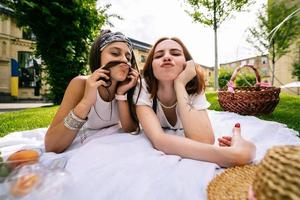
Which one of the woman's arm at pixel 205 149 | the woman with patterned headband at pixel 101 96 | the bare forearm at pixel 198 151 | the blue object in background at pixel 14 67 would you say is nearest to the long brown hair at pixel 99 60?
the woman with patterned headband at pixel 101 96

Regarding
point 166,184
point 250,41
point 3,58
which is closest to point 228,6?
point 250,41

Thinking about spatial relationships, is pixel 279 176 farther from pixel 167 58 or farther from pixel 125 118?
A: pixel 125 118

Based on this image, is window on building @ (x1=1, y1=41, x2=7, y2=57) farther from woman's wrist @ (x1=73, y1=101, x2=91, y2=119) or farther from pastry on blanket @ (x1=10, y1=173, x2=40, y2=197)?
pastry on blanket @ (x1=10, y1=173, x2=40, y2=197)

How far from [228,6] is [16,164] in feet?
40.1

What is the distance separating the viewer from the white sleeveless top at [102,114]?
217 cm

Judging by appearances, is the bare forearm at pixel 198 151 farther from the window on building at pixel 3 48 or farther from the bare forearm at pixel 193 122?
the window on building at pixel 3 48

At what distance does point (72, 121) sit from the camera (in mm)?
1878

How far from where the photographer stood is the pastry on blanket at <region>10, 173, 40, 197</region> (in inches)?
34.2

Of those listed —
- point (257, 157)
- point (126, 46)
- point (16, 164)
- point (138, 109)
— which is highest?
point (126, 46)

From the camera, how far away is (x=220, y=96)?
4.02m

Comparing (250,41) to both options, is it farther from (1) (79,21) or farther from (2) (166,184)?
(2) (166,184)

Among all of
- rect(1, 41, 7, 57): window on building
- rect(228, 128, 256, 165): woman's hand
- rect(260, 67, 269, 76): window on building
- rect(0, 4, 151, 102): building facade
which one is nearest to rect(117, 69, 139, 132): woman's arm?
rect(228, 128, 256, 165): woman's hand

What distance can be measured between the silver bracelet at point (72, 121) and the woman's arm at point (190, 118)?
0.73 m

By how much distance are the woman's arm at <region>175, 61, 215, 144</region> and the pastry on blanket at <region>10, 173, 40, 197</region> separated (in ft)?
3.86
